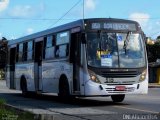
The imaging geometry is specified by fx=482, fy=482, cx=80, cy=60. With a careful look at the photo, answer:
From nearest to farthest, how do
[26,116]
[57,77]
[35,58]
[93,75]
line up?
[26,116] < [93,75] < [57,77] < [35,58]

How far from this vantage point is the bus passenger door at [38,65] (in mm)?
22933

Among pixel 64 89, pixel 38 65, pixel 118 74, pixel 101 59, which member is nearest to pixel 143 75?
pixel 118 74

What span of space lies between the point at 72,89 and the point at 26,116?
6184 mm

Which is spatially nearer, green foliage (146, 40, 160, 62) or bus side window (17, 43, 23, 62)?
bus side window (17, 43, 23, 62)

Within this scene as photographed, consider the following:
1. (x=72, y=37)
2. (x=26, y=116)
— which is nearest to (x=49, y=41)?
(x=72, y=37)

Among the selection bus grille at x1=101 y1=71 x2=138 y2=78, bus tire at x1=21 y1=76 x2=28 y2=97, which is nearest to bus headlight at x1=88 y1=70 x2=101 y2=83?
bus grille at x1=101 y1=71 x2=138 y2=78

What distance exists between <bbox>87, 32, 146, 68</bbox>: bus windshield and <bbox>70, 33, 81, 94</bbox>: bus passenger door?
0.56 m

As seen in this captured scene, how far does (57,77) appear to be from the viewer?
20.2 metres

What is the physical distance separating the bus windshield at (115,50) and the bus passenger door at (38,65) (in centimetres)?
554

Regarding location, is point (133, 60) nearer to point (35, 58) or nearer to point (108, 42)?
point (108, 42)

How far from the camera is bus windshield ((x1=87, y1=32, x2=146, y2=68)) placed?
17.7 meters

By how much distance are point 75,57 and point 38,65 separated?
206 inches

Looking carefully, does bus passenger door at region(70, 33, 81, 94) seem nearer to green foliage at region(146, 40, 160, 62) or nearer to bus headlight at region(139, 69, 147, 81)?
bus headlight at region(139, 69, 147, 81)

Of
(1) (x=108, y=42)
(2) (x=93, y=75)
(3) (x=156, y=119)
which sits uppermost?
(1) (x=108, y=42)
